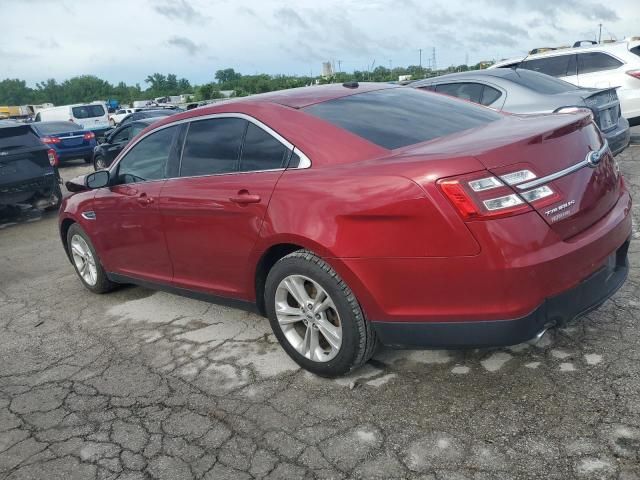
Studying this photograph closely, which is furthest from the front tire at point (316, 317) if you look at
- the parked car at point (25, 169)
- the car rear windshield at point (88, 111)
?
the car rear windshield at point (88, 111)

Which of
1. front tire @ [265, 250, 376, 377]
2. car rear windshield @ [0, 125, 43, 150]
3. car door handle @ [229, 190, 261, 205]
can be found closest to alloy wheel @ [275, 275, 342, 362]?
front tire @ [265, 250, 376, 377]

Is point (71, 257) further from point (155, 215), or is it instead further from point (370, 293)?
point (370, 293)

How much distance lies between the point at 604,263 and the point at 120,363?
2.91 meters

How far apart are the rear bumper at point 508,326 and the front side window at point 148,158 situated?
6.99 ft

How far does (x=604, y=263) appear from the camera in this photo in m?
2.92

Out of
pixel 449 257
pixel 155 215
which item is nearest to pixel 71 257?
pixel 155 215

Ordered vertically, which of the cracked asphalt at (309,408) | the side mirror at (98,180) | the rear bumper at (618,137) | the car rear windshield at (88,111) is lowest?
the cracked asphalt at (309,408)

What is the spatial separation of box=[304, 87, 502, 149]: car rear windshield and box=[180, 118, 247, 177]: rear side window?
521 mm

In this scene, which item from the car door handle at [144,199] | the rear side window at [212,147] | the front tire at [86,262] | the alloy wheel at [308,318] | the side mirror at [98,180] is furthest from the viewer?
the front tire at [86,262]

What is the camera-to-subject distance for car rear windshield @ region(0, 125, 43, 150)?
9130mm

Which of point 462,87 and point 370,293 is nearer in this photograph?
point 370,293

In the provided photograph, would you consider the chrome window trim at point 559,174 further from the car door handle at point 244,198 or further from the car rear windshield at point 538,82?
the car rear windshield at point 538,82

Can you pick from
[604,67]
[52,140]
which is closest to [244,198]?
[604,67]

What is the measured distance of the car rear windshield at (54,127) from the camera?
56.0 feet
